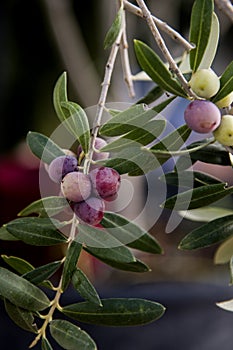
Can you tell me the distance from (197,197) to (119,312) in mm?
100

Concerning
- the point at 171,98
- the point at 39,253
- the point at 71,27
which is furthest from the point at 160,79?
the point at 71,27

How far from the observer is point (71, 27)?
262 cm

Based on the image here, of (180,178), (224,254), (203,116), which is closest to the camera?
(203,116)

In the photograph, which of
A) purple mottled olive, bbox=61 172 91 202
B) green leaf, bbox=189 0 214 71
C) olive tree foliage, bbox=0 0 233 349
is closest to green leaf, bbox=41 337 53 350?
olive tree foliage, bbox=0 0 233 349

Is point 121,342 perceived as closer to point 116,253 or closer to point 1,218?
point 1,218

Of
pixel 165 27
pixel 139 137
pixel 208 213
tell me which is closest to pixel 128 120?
pixel 139 137

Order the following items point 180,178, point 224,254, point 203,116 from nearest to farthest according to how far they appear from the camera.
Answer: point 203,116 → point 180,178 → point 224,254

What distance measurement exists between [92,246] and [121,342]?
1.05m

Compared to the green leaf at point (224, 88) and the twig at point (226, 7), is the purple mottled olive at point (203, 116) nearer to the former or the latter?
the green leaf at point (224, 88)

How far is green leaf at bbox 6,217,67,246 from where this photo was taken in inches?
18.9

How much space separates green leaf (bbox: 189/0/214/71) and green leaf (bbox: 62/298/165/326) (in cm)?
17

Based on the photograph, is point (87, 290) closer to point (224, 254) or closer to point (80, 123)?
point (80, 123)

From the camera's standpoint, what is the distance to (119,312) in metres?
0.49

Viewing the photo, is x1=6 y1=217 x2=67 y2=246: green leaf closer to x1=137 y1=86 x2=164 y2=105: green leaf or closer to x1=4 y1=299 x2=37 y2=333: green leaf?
x1=4 y1=299 x2=37 y2=333: green leaf
